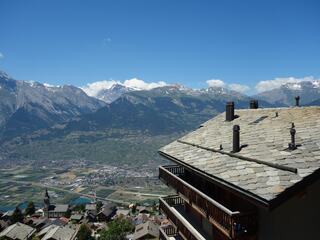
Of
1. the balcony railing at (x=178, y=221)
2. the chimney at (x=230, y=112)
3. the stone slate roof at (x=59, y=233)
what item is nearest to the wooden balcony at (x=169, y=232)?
the balcony railing at (x=178, y=221)

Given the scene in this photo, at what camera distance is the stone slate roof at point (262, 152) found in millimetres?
10414

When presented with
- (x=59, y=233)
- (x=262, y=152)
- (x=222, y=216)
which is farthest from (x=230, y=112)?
(x=59, y=233)

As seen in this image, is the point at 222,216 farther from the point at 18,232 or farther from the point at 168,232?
the point at 18,232

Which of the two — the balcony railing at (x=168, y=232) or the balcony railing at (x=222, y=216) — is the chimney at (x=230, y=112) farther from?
the balcony railing at (x=168, y=232)

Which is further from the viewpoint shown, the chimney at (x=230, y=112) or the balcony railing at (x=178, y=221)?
the chimney at (x=230, y=112)

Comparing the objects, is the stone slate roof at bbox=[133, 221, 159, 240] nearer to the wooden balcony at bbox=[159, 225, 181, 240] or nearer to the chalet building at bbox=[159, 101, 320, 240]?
the wooden balcony at bbox=[159, 225, 181, 240]

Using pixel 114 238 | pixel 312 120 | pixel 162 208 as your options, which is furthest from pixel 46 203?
pixel 312 120

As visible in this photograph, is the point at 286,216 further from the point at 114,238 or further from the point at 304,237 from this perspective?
the point at 114,238

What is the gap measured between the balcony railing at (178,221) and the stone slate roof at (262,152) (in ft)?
8.99

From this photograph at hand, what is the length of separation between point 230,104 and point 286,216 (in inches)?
431

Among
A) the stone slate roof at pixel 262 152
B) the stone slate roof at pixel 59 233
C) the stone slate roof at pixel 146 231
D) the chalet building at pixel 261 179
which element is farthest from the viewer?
the stone slate roof at pixel 59 233

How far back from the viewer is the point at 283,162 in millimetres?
11281

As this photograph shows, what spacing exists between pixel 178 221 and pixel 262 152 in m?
6.79

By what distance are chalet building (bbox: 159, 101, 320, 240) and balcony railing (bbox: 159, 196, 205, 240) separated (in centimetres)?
5
